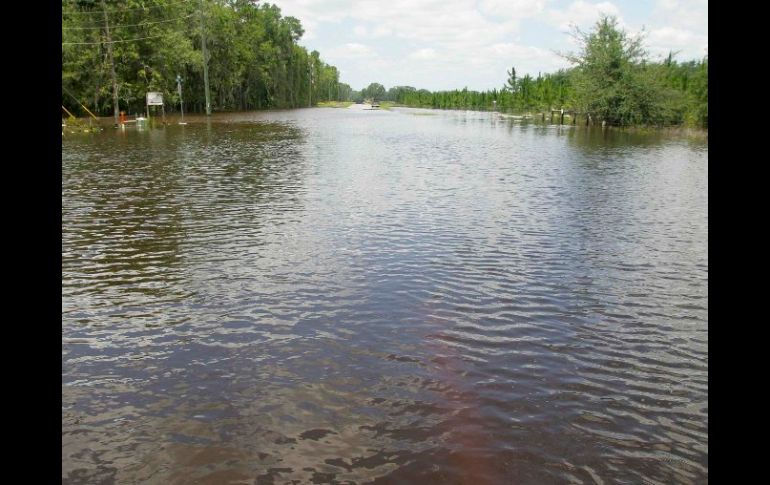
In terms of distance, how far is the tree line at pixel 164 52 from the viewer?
168 ft

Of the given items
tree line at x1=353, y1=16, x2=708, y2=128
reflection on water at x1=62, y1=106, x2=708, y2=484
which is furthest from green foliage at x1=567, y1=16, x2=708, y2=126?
reflection on water at x1=62, y1=106, x2=708, y2=484

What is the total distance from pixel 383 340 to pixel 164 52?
59.2 meters

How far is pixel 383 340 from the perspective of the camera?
23.2ft

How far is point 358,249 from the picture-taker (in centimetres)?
1114

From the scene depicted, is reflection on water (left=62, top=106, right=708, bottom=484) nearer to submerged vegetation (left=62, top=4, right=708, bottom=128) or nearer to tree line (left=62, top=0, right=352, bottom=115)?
submerged vegetation (left=62, top=4, right=708, bottom=128)

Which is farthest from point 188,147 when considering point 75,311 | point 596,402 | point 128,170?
point 596,402

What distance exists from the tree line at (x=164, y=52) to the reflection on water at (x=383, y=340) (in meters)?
41.7

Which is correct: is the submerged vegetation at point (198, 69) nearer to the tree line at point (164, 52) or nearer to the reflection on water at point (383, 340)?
the tree line at point (164, 52)

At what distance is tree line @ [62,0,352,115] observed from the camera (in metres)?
51.3

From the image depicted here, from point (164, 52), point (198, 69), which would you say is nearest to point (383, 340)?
point (164, 52)

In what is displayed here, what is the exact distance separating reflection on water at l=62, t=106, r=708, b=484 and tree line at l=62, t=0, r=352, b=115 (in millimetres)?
41747

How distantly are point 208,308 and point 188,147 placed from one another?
82.0 feet
